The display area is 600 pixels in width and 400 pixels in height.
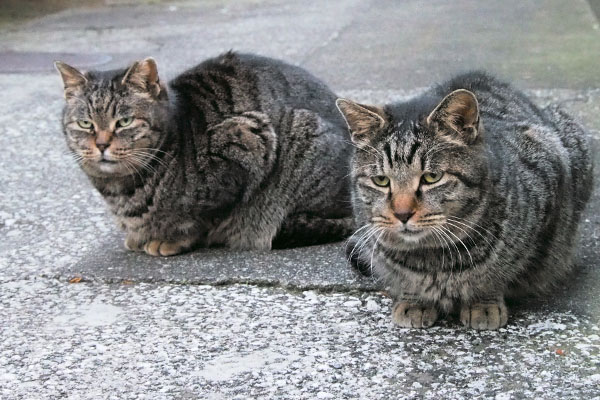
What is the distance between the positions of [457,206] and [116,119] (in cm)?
184

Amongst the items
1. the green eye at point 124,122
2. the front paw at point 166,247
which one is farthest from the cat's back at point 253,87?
the front paw at point 166,247

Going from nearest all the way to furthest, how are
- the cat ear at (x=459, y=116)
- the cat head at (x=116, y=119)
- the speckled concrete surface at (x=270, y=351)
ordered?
the speckled concrete surface at (x=270, y=351)
the cat ear at (x=459, y=116)
the cat head at (x=116, y=119)

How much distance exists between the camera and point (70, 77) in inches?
171

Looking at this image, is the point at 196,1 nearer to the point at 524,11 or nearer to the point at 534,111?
the point at 524,11

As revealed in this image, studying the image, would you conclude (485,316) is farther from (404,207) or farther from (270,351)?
(270,351)

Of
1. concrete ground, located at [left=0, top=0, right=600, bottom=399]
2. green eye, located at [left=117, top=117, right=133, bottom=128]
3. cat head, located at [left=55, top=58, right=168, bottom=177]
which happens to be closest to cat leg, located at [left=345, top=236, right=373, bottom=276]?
concrete ground, located at [left=0, top=0, right=600, bottom=399]

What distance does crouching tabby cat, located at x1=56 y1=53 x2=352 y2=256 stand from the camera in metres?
4.25

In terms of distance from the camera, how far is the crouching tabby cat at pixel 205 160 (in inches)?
167

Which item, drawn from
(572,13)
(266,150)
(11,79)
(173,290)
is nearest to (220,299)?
(173,290)

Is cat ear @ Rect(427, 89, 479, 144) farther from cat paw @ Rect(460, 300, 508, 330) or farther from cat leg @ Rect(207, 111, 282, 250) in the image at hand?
cat leg @ Rect(207, 111, 282, 250)

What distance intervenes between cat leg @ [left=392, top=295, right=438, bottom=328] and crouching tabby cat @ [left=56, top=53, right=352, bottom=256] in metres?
0.92

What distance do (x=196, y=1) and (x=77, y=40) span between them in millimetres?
3174

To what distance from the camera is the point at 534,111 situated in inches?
158

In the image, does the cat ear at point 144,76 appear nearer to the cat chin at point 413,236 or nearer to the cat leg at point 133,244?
the cat leg at point 133,244
